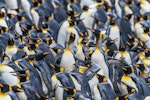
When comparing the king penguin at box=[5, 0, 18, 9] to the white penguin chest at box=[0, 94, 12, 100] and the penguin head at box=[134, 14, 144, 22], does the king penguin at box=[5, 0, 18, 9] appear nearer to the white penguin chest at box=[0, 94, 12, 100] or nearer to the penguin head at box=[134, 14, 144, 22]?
the penguin head at box=[134, 14, 144, 22]

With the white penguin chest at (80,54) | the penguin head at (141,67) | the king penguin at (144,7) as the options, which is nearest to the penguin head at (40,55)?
the white penguin chest at (80,54)

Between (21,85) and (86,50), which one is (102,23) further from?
(21,85)

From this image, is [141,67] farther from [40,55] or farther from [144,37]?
[144,37]

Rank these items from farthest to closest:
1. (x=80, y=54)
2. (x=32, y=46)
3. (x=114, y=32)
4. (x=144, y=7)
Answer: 1. (x=144, y=7)
2. (x=114, y=32)
3. (x=80, y=54)
4. (x=32, y=46)

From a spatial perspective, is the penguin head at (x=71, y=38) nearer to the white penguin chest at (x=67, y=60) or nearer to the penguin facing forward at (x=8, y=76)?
the white penguin chest at (x=67, y=60)

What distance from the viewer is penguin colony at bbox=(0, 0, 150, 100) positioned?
7648 mm

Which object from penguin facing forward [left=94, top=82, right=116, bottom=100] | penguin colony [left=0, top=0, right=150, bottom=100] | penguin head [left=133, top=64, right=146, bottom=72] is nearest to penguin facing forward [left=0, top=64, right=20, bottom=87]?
penguin colony [left=0, top=0, right=150, bottom=100]

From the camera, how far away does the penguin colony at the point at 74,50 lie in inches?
301

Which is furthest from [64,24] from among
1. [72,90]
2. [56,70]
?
[72,90]

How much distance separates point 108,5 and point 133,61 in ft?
9.56

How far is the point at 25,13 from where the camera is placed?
1087 cm

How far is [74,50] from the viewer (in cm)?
911

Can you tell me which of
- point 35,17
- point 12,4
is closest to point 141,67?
point 35,17

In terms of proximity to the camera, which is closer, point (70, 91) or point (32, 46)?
point (70, 91)
